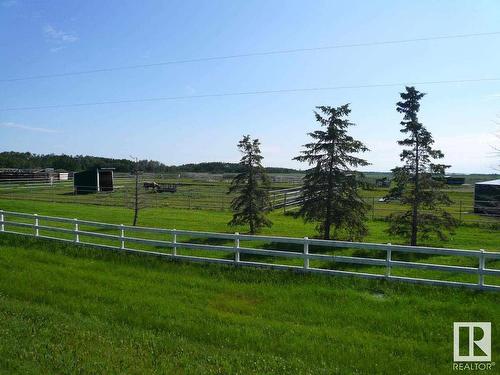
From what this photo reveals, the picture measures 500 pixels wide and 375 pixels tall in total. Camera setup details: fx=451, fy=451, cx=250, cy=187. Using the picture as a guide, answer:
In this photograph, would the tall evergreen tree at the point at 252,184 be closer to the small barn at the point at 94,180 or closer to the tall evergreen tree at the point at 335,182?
the tall evergreen tree at the point at 335,182

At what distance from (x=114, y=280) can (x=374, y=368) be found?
7.09m

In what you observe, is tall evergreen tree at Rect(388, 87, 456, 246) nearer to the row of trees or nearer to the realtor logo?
the row of trees

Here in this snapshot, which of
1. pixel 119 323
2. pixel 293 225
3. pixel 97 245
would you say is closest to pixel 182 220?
pixel 293 225

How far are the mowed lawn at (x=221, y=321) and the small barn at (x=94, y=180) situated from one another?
3701 cm

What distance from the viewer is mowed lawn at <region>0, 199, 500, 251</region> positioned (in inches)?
743

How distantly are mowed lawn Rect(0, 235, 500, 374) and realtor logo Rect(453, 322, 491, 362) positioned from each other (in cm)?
13

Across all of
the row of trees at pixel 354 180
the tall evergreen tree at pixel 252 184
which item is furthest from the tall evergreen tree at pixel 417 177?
the tall evergreen tree at pixel 252 184

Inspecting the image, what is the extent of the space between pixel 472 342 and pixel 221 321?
14.0 ft

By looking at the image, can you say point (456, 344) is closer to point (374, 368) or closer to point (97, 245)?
point (374, 368)

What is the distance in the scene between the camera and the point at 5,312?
330 inches

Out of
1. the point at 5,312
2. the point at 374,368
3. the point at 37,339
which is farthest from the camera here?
the point at 5,312

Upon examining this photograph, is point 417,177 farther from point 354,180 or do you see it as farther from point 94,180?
point 94,180

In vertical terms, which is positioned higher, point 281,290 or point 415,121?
point 415,121

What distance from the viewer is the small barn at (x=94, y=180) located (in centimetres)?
4822
